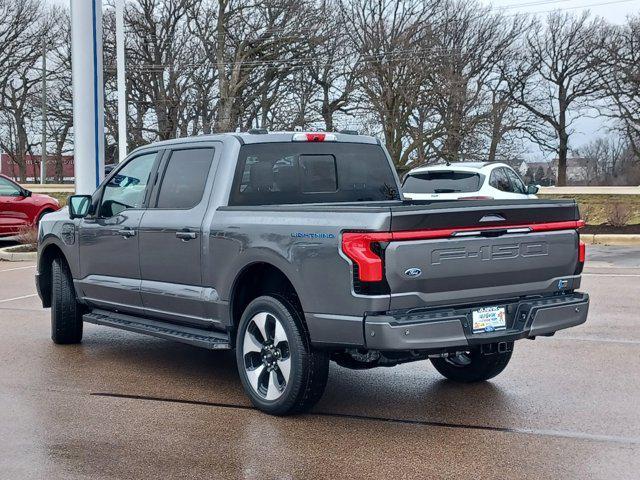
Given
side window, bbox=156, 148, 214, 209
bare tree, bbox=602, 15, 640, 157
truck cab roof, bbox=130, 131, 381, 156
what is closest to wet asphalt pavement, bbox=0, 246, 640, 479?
side window, bbox=156, 148, 214, 209

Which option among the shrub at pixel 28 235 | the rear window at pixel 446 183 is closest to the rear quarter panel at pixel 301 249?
the rear window at pixel 446 183

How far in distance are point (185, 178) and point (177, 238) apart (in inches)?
20.8

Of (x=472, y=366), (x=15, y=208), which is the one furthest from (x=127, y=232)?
(x=15, y=208)

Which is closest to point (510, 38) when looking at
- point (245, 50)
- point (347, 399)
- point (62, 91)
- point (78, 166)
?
point (245, 50)

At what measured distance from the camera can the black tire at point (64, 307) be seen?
8273 mm

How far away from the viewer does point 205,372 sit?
7.22 metres

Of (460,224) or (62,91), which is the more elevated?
(62,91)

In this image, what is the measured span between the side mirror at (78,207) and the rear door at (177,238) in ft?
3.47

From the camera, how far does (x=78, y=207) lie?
786 cm

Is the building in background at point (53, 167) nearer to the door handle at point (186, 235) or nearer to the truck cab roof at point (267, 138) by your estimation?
the truck cab roof at point (267, 138)

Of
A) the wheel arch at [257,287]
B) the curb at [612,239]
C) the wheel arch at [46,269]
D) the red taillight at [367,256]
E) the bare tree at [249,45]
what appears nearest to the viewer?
the red taillight at [367,256]

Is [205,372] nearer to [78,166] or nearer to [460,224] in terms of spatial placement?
[460,224]

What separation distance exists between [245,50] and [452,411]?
36.0 metres

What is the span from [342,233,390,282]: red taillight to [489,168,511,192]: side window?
10706 millimetres
